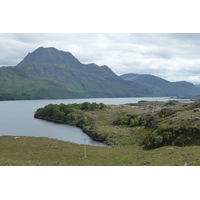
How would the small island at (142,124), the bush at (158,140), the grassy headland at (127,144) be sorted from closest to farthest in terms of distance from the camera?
the grassy headland at (127,144) < the small island at (142,124) < the bush at (158,140)

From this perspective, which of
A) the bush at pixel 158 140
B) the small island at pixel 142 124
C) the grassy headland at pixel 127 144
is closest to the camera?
the grassy headland at pixel 127 144

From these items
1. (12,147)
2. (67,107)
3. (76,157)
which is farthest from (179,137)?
(67,107)

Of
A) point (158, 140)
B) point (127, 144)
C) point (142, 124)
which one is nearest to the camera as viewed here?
point (158, 140)

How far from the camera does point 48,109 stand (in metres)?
182

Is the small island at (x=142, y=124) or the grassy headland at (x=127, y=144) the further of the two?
the small island at (x=142, y=124)

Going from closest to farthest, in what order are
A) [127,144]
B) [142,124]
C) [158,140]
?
[158,140], [127,144], [142,124]

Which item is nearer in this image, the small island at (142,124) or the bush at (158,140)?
the small island at (142,124)

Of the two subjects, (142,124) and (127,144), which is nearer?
(127,144)

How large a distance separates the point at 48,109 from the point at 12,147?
381ft

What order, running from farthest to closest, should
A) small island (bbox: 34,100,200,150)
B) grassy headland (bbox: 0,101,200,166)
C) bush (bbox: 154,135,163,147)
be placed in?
bush (bbox: 154,135,163,147)
small island (bbox: 34,100,200,150)
grassy headland (bbox: 0,101,200,166)

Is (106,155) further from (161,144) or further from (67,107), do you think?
(67,107)

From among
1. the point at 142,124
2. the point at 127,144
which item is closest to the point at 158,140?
the point at 127,144

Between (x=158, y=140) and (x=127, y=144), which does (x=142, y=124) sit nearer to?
(x=127, y=144)

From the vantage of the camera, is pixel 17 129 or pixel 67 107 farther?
pixel 67 107
